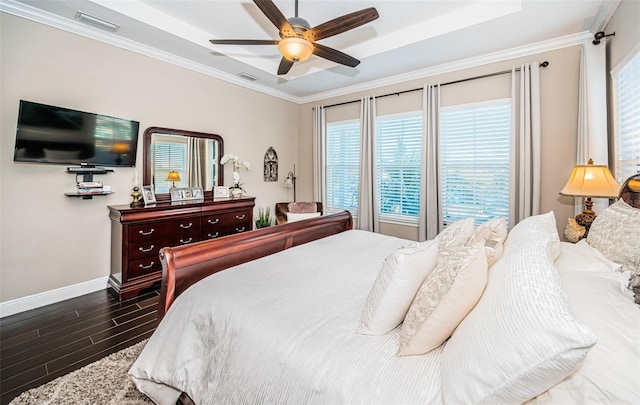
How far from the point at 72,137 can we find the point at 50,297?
5.48 feet

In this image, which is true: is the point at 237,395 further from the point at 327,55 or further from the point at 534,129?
the point at 534,129

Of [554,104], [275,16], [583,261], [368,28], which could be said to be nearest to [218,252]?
[275,16]

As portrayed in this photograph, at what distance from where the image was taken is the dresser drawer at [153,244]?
3.02 meters

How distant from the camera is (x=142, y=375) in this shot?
4.91 ft

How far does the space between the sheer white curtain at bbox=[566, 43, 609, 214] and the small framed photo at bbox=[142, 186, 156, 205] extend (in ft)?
16.1

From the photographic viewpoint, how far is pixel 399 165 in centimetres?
441

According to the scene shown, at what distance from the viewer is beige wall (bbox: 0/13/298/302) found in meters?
2.60

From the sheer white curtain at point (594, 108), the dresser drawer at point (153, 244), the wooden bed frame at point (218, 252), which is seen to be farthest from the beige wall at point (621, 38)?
the dresser drawer at point (153, 244)

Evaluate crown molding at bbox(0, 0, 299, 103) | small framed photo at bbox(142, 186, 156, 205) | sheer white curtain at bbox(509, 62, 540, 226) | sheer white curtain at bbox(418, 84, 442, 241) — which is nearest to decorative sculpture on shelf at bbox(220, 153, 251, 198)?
small framed photo at bbox(142, 186, 156, 205)

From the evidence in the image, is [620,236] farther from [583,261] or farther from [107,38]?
[107,38]

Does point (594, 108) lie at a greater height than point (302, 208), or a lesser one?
greater

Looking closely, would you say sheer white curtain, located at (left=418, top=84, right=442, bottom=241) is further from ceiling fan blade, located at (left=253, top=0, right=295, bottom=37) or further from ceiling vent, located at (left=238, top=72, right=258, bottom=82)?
ceiling vent, located at (left=238, top=72, right=258, bottom=82)

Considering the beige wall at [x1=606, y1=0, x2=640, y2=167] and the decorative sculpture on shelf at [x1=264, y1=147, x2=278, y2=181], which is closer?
the beige wall at [x1=606, y1=0, x2=640, y2=167]

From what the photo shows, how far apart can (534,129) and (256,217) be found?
13.9 ft
